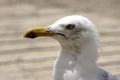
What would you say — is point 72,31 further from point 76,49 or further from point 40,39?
point 40,39

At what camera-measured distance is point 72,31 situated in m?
2.59

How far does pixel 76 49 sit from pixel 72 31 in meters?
0.10

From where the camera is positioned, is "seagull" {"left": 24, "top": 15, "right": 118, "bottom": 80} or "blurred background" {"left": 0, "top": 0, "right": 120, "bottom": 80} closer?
"seagull" {"left": 24, "top": 15, "right": 118, "bottom": 80}

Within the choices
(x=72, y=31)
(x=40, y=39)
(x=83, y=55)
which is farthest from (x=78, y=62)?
(x=40, y=39)

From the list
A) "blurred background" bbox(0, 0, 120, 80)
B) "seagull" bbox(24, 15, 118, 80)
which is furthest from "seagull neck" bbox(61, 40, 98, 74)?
"blurred background" bbox(0, 0, 120, 80)

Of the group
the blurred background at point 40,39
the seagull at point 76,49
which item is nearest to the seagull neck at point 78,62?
the seagull at point 76,49

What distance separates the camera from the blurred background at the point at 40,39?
170 inches

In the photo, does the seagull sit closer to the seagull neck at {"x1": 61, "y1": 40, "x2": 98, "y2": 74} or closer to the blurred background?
the seagull neck at {"x1": 61, "y1": 40, "x2": 98, "y2": 74}

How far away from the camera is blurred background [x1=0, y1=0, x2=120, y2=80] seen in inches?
170

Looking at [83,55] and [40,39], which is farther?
[40,39]

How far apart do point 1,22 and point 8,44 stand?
57cm

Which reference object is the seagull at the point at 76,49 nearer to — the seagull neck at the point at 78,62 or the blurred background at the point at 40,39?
the seagull neck at the point at 78,62

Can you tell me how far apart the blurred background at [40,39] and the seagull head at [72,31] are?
1.56 m

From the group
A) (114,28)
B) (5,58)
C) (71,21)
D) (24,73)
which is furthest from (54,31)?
(114,28)
